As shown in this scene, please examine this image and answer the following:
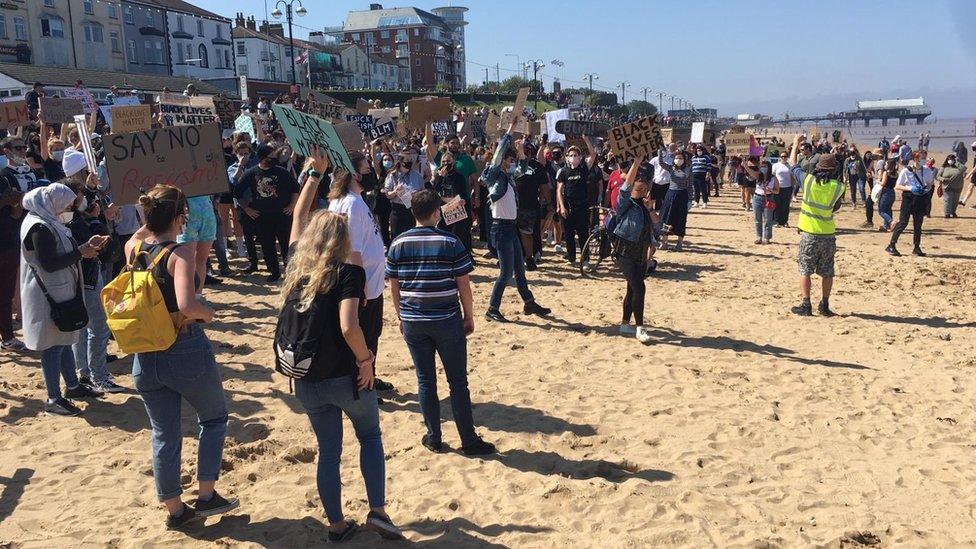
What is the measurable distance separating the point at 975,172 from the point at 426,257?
18.6 metres

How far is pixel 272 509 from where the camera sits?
15.5 feet

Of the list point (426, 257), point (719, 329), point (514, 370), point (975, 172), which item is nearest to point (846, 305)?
point (719, 329)

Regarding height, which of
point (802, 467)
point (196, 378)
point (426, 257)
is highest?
point (426, 257)

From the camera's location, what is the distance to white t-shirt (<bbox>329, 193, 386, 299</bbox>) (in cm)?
537

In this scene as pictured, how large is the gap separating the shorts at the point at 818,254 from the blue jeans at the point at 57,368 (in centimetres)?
849

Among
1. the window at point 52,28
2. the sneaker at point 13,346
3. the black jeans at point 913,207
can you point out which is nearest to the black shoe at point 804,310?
the black jeans at point 913,207

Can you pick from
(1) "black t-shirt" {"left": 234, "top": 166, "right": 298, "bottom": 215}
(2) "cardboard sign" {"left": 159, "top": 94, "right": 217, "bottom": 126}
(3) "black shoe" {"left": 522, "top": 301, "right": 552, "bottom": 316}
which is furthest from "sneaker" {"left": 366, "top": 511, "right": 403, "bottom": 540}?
(2) "cardboard sign" {"left": 159, "top": 94, "right": 217, "bottom": 126}

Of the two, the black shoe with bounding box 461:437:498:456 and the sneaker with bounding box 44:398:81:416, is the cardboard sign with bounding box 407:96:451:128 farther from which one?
the black shoe with bounding box 461:437:498:456

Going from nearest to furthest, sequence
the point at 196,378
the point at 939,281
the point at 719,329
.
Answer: the point at 196,378 → the point at 719,329 → the point at 939,281

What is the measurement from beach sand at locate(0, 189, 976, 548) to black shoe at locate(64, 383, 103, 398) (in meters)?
0.21

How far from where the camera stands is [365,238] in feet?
17.8

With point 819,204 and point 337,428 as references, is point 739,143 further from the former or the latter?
point 337,428

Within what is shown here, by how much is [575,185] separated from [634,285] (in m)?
4.31

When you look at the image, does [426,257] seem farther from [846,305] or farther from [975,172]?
[975,172]
